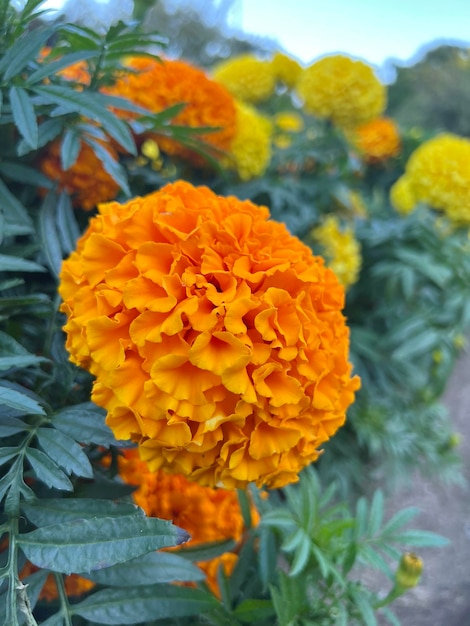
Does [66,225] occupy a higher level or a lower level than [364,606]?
higher

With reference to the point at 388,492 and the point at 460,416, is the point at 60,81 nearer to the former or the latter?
the point at 388,492

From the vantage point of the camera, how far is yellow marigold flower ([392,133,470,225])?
1.20m

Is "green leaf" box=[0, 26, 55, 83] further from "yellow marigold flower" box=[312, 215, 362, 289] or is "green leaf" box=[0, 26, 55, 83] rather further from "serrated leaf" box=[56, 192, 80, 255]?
"yellow marigold flower" box=[312, 215, 362, 289]

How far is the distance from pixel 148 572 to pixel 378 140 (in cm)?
152

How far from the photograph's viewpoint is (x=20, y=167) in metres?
0.73

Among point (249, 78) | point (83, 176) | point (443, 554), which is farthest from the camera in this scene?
point (249, 78)

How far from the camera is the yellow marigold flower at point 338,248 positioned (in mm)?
1209

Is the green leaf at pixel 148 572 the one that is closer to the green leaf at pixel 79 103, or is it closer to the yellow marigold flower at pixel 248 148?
the green leaf at pixel 79 103

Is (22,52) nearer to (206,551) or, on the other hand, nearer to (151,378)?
(151,378)

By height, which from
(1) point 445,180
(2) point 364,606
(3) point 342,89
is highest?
(3) point 342,89

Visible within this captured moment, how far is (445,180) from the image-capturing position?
1.21 meters

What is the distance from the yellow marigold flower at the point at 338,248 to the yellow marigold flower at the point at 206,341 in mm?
676

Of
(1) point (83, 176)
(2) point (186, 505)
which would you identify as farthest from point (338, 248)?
(2) point (186, 505)

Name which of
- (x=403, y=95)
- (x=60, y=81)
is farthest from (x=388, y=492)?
(x=403, y=95)
